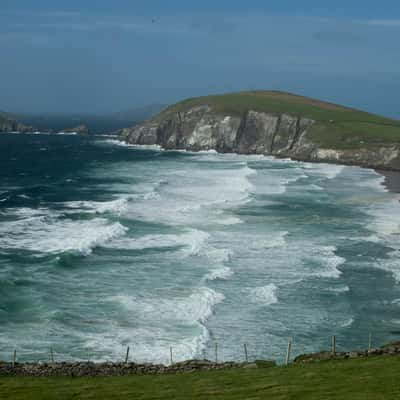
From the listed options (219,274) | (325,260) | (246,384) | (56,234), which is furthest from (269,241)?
(246,384)

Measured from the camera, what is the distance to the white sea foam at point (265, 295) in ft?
175

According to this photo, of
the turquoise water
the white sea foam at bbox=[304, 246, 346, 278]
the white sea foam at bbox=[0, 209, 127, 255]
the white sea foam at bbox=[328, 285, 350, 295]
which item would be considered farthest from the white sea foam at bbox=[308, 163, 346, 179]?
the white sea foam at bbox=[328, 285, 350, 295]

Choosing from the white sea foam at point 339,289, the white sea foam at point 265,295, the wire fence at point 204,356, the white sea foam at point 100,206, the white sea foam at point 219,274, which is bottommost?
the wire fence at point 204,356

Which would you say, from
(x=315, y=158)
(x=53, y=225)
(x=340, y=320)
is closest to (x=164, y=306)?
(x=340, y=320)

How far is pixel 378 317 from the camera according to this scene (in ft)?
166

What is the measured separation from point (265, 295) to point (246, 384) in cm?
2416

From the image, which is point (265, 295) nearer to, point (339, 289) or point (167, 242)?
point (339, 289)

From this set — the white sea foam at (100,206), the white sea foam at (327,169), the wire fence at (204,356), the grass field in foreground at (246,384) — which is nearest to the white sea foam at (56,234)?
the white sea foam at (100,206)

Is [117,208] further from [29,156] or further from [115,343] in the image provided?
[29,156]

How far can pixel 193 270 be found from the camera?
2427 inches

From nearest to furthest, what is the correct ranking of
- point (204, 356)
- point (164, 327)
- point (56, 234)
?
1. point (204, 356)
2. point (164, 327)
3. point (56, 234)

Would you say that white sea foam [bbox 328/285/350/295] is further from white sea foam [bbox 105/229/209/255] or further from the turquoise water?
white sea foam [bbox 105/229/209/255]

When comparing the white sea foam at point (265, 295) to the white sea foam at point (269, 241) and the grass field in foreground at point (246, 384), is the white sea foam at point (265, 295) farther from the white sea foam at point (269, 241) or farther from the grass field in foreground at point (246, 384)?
the grass field in foreground at point (246, 384)

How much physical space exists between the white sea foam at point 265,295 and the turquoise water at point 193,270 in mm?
81
